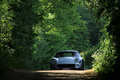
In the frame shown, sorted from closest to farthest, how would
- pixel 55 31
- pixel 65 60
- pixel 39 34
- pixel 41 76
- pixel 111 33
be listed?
pixel 111 33 < pixel 41 76 < pixel 65 60 < pixel 39 34 < pixel 55 31

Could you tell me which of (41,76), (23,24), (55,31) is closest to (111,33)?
(41,76)

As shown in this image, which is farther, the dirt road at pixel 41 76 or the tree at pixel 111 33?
the dirt road at pixel 41 76

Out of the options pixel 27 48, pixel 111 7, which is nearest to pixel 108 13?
pixel 111 7

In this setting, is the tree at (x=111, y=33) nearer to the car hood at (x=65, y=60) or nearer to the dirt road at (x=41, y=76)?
the dirt road at (x=41, y=76)

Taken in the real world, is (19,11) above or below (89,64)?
above

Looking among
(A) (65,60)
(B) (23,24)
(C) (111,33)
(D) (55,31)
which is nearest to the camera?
(C) (111,33)

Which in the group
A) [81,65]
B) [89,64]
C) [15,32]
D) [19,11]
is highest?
[19,11]

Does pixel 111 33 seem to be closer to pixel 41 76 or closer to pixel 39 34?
pixel 41 76

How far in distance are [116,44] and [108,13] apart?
1.17 m

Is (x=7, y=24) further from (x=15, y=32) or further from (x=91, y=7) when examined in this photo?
(x=91, y=7)

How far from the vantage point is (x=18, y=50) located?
1756 centimetres

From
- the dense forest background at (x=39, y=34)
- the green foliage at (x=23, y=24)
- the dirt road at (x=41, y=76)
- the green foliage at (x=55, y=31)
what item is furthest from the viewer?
the green foliage at (x=55, y=31)

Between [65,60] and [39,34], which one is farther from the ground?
[39,34]

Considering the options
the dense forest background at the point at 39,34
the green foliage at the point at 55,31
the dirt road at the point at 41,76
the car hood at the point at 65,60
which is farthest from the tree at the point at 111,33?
the green foliage at the point at 55,31
